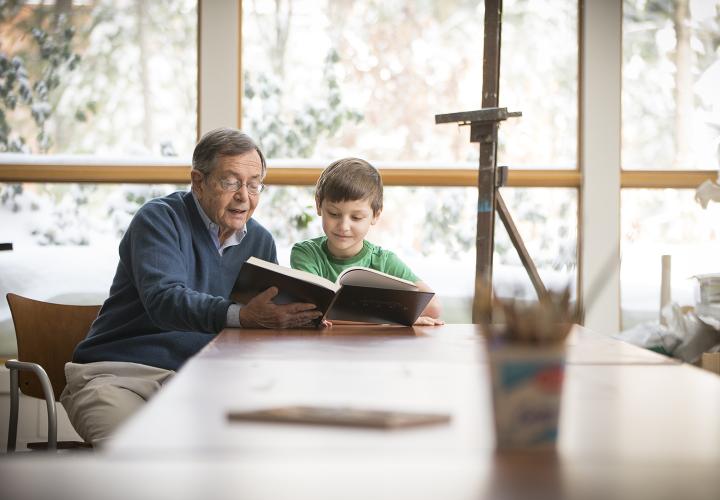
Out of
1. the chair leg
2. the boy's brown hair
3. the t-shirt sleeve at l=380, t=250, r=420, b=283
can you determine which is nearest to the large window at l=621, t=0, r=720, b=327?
the t-shirt sleeve at l=380, t=250, r=420, b=283

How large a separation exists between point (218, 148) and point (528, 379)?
1.78 m

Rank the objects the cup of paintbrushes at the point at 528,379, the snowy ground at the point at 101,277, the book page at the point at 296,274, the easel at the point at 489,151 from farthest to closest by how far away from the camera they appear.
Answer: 1. the snowy ground at the point at 101,277
2. the easel at the point at 489,151
3. the book page at the point at 296,274
4. the cup of paintbrushes at the point at 528,379

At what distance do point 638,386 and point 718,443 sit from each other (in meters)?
0.41

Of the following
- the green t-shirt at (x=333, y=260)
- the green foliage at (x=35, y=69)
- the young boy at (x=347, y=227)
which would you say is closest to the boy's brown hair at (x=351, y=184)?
the young boy at (x=347, y=227)

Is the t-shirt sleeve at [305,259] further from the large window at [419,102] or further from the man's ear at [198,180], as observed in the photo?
the large window at [419,102]

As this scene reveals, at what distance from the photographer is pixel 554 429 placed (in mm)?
942

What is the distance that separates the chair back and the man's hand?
78 cm

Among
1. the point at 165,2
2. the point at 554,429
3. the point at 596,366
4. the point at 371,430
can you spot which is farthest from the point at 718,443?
the point at 165,2

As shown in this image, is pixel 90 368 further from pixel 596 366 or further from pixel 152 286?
pixel 596 366

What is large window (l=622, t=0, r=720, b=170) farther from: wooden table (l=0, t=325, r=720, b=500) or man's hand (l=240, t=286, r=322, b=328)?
wooden table (l=0, t=325, r=720, b=500)

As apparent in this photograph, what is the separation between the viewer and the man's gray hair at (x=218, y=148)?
2.57 m

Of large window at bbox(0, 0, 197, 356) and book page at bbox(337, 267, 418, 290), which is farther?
large window at bbox(0, 0, 197, 356)

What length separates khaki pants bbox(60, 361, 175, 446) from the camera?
226cm

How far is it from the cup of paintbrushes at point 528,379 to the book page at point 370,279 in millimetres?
1254
